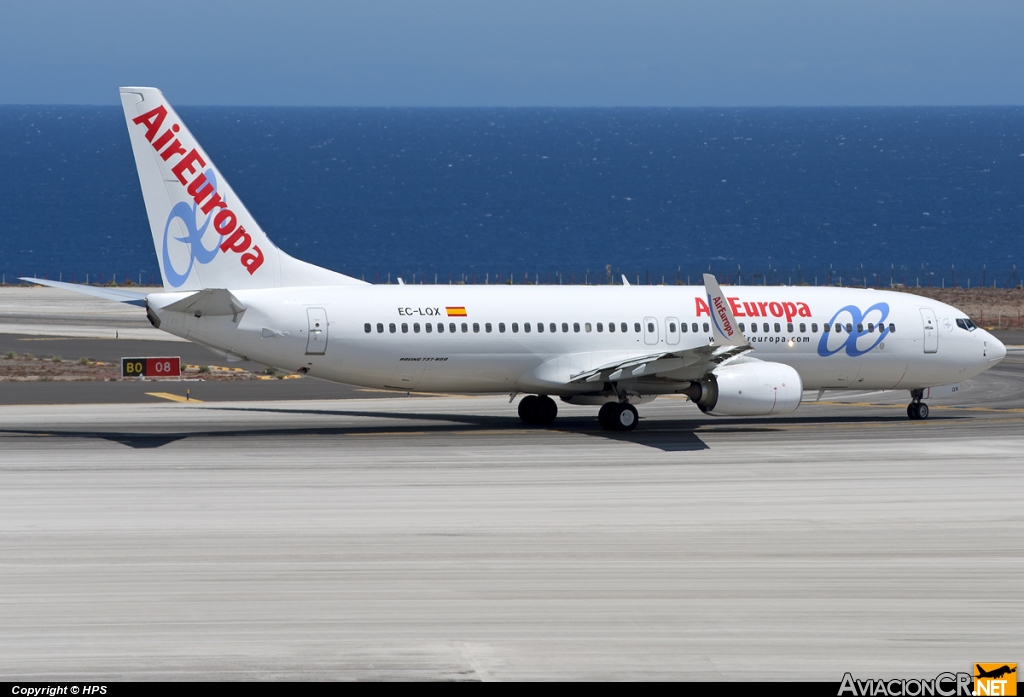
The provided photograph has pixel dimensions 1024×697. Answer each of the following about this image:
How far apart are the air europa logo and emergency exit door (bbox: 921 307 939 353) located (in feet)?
66.1

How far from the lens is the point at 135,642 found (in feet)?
53.8

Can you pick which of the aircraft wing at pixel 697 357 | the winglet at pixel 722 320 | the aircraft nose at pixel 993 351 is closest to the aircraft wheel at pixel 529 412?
the aircraft wing at pixel 697 357

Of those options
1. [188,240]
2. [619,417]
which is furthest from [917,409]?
[188,240]

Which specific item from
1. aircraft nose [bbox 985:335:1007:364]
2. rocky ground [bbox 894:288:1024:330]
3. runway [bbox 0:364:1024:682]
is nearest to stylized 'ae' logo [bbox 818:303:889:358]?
runway [bbox 0:364:1024:682]

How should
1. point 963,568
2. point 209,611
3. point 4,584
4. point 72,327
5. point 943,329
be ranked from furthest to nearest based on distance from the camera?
point 72,327, point 943,329, point 963,568, point 4,584, point 209,611

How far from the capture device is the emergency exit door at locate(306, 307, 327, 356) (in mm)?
33781

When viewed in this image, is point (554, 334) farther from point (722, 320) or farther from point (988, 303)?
point (988, 303)

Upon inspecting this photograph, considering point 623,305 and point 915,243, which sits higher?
point 915,243

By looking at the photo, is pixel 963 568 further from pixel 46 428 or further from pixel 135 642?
pixel 46 428

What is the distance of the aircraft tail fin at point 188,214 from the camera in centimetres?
3288

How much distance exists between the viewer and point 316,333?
33.8 m

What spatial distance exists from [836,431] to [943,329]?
5725 millimetres

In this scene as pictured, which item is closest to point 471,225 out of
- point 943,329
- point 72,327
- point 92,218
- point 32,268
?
point 92,218

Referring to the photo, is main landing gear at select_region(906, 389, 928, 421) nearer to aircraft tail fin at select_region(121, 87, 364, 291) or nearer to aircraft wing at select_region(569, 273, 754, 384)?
aircraft wing at select_region(569, 273, 754, 384)
